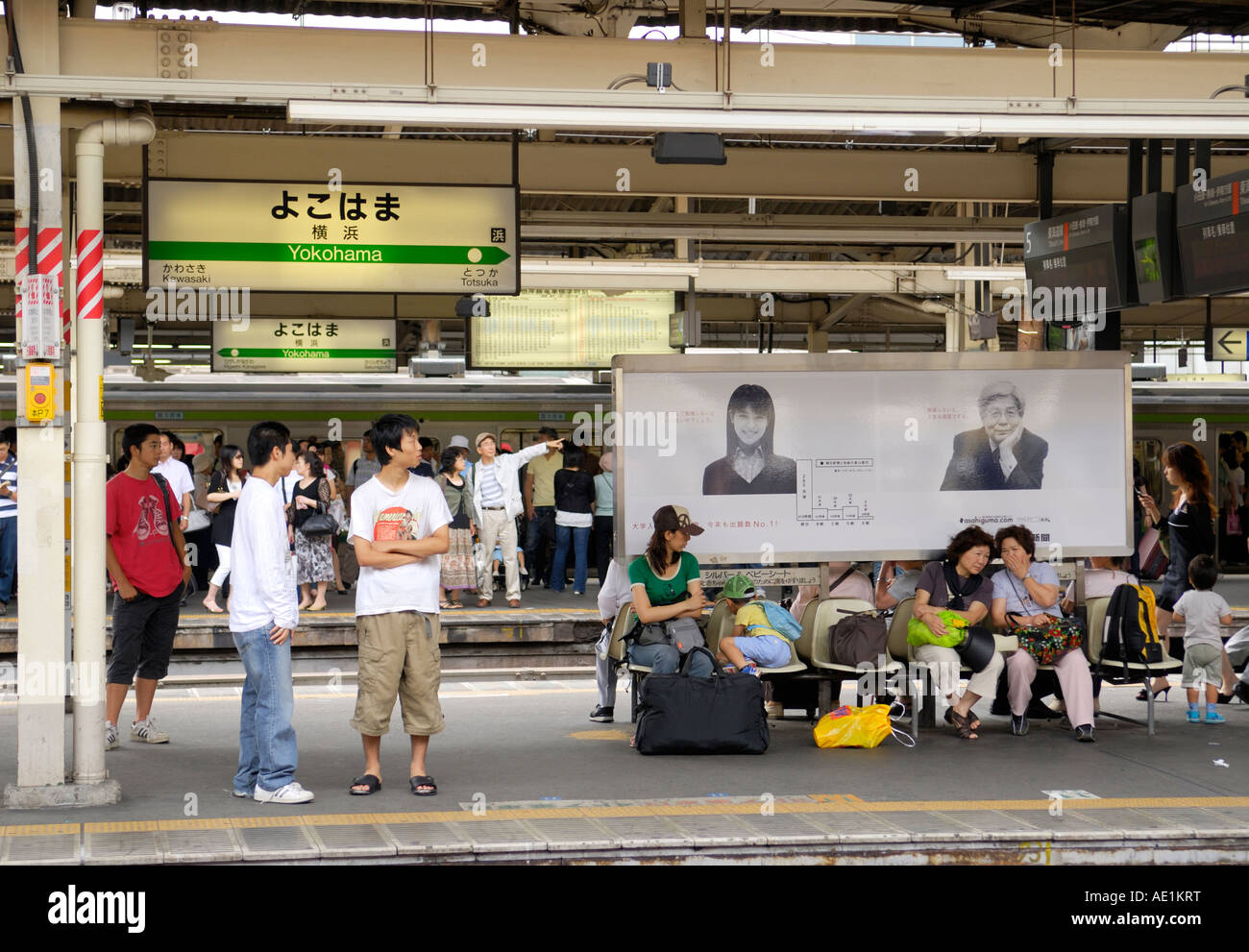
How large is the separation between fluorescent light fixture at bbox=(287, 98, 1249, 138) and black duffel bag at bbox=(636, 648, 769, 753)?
2.62 metres

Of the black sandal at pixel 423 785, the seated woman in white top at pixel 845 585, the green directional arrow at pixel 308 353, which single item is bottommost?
the black sandal at pixel 423 785

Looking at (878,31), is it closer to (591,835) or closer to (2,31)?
(2,31)

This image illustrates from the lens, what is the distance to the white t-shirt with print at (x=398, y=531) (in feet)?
20.5

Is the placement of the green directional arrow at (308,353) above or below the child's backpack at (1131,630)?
above

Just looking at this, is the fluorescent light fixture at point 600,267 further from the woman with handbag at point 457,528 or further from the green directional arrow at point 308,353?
the green directional arrow at point 308,353

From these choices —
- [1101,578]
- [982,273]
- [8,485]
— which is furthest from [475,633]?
[982,273]

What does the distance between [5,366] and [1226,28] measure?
1370cm

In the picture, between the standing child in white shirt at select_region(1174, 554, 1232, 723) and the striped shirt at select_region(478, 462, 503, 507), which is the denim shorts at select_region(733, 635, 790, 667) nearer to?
the standing child in white shirt at select_region(1174, 554, 1232, 723)

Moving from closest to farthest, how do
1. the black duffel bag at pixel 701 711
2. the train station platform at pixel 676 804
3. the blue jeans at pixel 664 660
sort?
the train station platform at pixel 676 804, the black duffel bag at pixel 701 711, the blue jeans at pixel 664 660

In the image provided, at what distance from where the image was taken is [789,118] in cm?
662

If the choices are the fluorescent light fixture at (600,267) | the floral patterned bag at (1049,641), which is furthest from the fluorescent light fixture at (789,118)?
the fluorescent light fixture at (600,267)

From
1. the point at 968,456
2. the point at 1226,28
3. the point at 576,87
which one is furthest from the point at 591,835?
the point at 1226,28

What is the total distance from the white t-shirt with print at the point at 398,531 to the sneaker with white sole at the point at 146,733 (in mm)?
2118

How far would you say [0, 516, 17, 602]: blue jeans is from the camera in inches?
523
